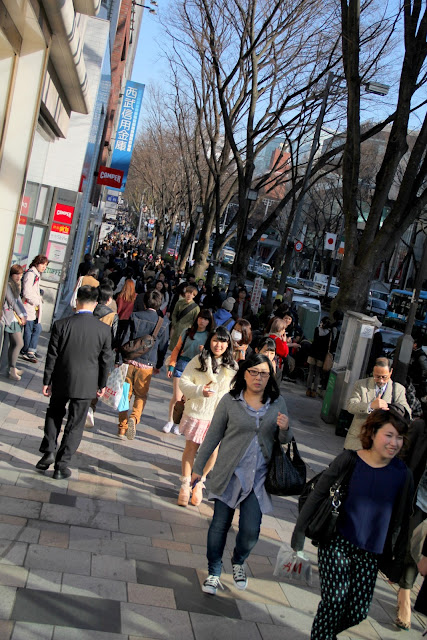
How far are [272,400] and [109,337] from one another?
6.57 ft

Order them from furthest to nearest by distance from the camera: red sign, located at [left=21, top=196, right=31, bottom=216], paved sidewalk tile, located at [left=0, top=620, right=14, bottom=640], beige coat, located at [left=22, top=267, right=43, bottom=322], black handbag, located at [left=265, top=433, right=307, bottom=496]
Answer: red sign, located at [left=21, top=196, right=31, bottom=216] → beige coat, located at [left=22, top=267, right=43, bottom=322] → black handbag, located at [left=265, top=433, right=307, bottom=496] → paved sidewalk tile, located at [left=0, top=620, right=14, bottom=640]

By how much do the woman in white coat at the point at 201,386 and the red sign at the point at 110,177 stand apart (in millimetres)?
18825

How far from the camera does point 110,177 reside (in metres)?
24.5

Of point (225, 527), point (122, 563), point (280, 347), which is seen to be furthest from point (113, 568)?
point (280, 347)

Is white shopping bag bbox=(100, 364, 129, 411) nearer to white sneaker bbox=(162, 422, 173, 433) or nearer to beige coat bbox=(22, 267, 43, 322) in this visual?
white sneaker bbox=(162, 422, 173, 433)

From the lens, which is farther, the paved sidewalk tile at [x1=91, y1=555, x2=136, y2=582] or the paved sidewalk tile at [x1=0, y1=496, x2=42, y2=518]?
the paved sidewalk tile at [x1=0, y1=496, x2=42, y2=518]

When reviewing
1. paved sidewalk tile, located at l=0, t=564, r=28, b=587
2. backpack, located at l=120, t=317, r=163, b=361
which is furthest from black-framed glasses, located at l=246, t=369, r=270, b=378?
backpack, located at l=120, t=317, r=163, b=361

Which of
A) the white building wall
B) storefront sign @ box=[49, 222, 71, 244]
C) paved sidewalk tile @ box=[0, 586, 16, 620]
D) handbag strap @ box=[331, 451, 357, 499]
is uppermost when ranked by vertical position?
the white building wall

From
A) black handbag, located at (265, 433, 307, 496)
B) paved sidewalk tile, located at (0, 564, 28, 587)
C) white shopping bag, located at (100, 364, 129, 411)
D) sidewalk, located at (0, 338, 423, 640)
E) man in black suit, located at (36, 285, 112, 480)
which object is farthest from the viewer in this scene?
white shopping bag, located at (100, 364, 129, 411)

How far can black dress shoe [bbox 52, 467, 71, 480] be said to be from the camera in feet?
20.6

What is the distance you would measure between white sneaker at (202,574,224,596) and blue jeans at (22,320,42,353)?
681cm

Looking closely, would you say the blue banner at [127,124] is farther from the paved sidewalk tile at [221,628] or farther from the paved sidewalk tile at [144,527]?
the paved sidewalk tile at [221,628]

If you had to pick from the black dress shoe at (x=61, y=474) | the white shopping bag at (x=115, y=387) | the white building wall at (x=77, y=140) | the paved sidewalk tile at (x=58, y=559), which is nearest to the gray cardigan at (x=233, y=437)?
the paved sidewalk tile at (x=58, y=559)

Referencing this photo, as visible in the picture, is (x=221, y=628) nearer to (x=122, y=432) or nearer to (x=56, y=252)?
(x=122, y=432)
